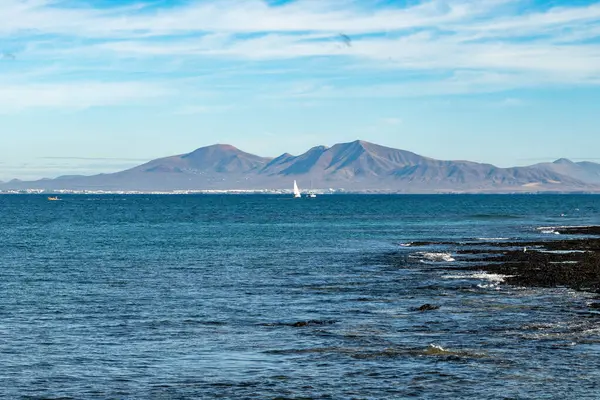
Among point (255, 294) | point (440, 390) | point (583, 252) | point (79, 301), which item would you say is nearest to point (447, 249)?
point (583, 252)

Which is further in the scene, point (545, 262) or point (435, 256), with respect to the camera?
point (435, 256)

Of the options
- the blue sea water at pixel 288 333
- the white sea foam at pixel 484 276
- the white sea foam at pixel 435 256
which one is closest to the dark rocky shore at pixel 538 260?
the white sea foam at pixel 484 276

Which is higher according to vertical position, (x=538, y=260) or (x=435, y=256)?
(x=538, y=260)

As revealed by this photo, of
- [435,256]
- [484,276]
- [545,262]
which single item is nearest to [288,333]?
[484,276]

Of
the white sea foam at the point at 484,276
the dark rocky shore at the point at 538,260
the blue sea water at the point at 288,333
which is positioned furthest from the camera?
the white sea foam at the point at 484,276

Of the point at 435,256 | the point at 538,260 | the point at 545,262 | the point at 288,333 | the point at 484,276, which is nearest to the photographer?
the point at 288,333

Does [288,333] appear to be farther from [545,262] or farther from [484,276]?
[545,262]

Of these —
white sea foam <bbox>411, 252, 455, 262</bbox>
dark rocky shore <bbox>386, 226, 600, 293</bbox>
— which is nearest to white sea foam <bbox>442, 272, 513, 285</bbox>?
dark rocky shore <bbox>386, 226, 600, 293</bbox>

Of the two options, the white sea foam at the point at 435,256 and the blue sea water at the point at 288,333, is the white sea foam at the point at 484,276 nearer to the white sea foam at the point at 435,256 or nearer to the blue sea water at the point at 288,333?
the blue sea water at the point at 288,333

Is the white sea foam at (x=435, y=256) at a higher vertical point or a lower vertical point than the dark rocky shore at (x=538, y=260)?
lower

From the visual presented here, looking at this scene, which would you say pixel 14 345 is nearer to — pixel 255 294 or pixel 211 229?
pixel 255 294

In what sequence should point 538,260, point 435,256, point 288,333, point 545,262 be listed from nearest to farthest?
point 288,333, point 545,262, point 538,260, point 435,256

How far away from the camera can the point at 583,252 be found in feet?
232

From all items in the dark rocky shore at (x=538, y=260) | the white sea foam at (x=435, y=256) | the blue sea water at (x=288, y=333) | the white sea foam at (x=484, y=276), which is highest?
the dark rocky shore at (x=538, y=260)
